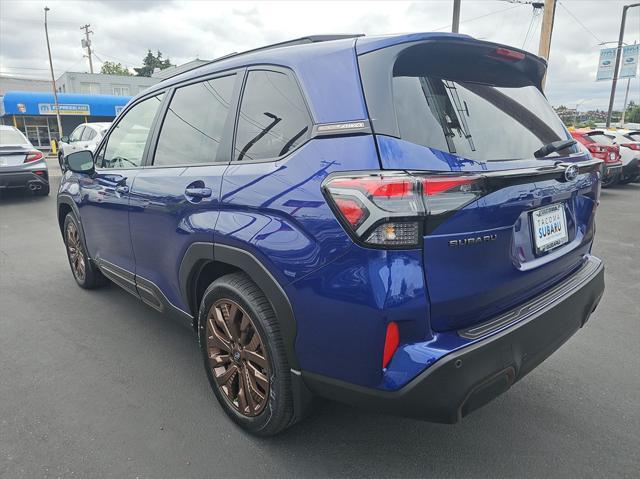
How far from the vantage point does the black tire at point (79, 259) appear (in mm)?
4236

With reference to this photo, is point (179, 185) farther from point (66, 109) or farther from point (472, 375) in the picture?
point (66, 109)

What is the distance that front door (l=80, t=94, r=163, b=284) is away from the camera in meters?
3.18

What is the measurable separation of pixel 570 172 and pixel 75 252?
4.34 metres

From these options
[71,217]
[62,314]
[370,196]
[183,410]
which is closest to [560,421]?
[370,196]

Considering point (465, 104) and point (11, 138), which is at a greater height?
point (465, 104)

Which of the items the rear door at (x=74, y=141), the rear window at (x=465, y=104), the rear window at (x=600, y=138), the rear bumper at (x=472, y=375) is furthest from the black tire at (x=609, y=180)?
the rear door at (x=74, y=141)

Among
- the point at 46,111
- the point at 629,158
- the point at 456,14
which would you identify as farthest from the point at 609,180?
the point at 46,111

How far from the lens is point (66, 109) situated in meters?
34.8

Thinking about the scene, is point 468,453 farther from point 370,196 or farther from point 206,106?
point 206,106

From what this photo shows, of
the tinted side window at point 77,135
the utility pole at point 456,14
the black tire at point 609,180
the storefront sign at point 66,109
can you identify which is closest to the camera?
the black tire at point 609,180

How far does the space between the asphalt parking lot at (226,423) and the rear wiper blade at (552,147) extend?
140 cm

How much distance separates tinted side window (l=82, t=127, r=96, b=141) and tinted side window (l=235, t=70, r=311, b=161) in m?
12.3

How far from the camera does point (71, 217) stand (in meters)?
4.37

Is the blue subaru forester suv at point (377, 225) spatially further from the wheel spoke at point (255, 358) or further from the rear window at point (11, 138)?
the rear window at point (11, 138)
